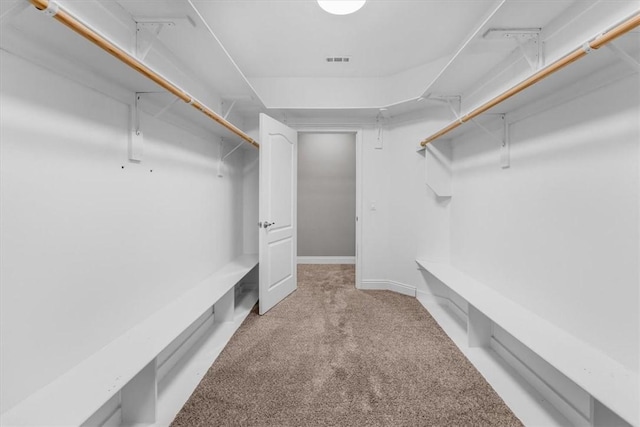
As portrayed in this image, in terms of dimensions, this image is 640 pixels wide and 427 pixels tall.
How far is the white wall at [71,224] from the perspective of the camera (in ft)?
2.99

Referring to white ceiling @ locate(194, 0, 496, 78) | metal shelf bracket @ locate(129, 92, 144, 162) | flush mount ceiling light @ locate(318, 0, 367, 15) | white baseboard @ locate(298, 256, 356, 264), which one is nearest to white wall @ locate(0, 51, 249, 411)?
metal shelf bracket @ locate(129, 92, 144, 162)

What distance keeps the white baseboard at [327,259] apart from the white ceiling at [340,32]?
9.92ft

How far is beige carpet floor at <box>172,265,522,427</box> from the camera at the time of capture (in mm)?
1360

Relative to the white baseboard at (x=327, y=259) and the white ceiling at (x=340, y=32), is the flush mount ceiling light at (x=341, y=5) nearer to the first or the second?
the white ceiling at (x=340, y=32)

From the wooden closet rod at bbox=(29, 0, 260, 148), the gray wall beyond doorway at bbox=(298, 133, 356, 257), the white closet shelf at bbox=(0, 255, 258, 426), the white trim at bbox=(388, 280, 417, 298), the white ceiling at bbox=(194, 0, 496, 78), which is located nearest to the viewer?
the wooden closet rod at bbox=(29, 0, 260, 148)

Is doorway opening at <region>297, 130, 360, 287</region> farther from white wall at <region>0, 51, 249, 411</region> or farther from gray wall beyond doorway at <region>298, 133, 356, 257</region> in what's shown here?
white wall at <region>0, 51, 249, 411</region>

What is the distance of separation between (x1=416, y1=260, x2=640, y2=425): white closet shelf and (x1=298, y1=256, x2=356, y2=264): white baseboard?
3021mm

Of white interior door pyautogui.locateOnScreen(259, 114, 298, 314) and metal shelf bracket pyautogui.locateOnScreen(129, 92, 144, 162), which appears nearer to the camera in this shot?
metal shelf bracket pyautogui.locateOnScreen(129, 92, 144, 162)

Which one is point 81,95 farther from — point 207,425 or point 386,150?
point 386,150

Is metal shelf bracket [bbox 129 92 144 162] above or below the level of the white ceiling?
below

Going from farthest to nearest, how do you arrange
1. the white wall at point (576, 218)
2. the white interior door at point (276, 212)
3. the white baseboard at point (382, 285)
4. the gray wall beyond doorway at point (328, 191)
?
the gray wall beyond doorway at point (328, 191), the white baseboard at point (382, 285), the white interior door at point (276, 212), the white wall at point (576, 218)

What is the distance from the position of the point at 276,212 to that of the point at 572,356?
7.71 ft

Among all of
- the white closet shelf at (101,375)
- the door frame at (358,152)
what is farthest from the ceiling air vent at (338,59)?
the white closet shelf at (101,375)

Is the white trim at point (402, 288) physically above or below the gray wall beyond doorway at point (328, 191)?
below
